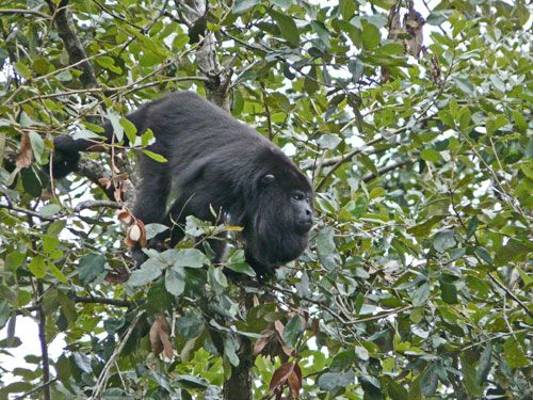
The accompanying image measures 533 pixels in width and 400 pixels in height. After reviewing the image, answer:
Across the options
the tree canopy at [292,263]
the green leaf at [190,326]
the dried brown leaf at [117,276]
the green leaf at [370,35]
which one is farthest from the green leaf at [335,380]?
the green leaf at [370,35]

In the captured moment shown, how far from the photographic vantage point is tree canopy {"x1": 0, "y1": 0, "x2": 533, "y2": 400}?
3188mm

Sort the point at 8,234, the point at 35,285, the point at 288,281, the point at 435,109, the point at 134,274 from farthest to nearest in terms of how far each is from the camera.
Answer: the point at 435,109 < the point at 288,281 < the point at 35,285 < the point at 8,234 < the point at 134,274

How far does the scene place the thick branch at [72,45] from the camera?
13.1ft

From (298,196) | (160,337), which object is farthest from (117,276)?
(298,196)

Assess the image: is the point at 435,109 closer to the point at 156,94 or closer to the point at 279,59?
the point at 279,59

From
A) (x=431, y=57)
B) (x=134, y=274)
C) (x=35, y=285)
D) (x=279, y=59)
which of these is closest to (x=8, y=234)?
(x=35, y=285)

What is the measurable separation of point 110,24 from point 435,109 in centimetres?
161

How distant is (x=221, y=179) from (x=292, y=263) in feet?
1.76

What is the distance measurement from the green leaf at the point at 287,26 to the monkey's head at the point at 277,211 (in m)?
1.03

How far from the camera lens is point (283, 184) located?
174 inches

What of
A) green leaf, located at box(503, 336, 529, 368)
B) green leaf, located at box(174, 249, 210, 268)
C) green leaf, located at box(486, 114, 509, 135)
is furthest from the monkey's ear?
green leaf, located at box(174, 249, 210, 268)

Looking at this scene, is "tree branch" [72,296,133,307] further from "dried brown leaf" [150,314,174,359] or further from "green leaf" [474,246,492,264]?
"green leaf" [474,246,492,264]

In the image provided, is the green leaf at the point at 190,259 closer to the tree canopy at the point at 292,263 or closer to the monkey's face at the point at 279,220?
the tree canopy at the point at 292,263

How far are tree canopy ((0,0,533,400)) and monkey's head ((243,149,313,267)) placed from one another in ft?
0.31
